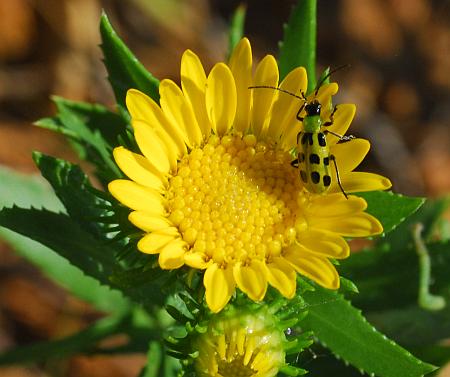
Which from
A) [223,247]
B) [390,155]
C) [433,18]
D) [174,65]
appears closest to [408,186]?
[390,155]

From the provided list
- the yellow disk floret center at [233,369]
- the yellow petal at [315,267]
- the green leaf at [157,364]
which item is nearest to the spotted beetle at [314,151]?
the yellow petal at [315,267]

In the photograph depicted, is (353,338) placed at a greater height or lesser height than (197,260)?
lesser

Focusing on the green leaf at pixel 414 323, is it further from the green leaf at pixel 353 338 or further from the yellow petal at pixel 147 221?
the yellow petal at pixel 147 221

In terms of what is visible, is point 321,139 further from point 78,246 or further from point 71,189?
point 78,246

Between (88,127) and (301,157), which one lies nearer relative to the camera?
(301,157)

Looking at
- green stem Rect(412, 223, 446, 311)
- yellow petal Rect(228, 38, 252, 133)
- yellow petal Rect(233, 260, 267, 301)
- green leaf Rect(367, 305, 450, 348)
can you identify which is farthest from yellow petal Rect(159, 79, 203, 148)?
green leaf Rect(367, 305, 450, 348)

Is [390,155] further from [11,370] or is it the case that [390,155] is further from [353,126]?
[11,370]

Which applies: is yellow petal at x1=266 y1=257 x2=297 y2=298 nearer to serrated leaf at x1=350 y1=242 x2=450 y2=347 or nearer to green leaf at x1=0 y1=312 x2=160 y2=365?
serrated leaf at x1=350 y1=242 x2=450 y2=347

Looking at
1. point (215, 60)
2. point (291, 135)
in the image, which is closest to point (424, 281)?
point (291, 135)

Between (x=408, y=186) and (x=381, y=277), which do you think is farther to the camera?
(x=408, y=186)
